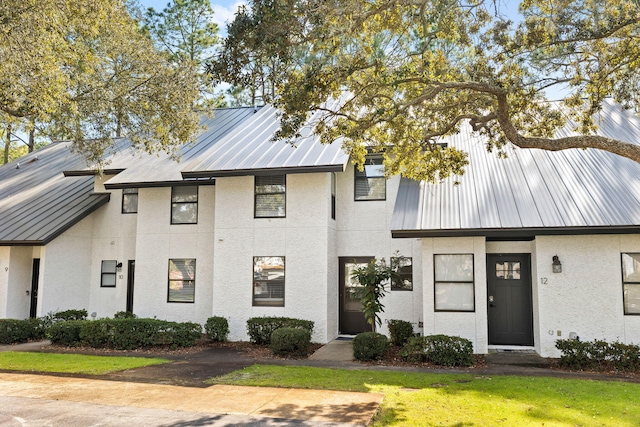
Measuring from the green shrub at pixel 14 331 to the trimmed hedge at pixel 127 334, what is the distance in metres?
1.43

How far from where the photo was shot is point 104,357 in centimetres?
1213

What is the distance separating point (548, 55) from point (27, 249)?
17.1m

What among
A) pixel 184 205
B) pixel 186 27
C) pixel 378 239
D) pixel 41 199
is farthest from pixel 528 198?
pixel 186 27

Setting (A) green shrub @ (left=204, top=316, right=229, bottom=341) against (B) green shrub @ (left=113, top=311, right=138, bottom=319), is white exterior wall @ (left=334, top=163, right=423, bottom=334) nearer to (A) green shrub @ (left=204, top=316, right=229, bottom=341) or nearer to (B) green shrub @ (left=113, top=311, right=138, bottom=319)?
(A) green shrub @ (left=204, top=316, right=229, bottom=341)

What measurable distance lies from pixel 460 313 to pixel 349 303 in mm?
4052

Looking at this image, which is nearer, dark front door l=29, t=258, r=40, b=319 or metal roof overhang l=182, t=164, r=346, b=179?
metal roof overhang l=182, t=164, r=346, b=179

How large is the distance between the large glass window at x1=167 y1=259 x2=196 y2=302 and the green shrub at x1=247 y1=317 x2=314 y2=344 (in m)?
3.08

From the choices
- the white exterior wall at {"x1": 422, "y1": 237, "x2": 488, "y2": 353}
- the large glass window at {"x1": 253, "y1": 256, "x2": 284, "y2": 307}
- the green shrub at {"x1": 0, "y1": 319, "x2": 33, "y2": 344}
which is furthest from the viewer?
the large glass window at {"x1": 253, "y1": 256, "x2": 284, "y2": 307}

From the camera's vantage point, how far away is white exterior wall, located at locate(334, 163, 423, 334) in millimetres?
14477

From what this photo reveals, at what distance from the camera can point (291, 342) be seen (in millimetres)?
12125

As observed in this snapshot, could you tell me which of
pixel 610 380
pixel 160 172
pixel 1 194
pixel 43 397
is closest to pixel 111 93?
pixel 160 172

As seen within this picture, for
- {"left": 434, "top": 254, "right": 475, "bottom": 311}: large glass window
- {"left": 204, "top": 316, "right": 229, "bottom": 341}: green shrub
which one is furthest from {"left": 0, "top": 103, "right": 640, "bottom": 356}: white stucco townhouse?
{"left": 204, "top": 316, "right": 229, "bottom": 341}: green shrub

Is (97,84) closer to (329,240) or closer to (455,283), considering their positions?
(329,240)

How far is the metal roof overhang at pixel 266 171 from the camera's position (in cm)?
1361
